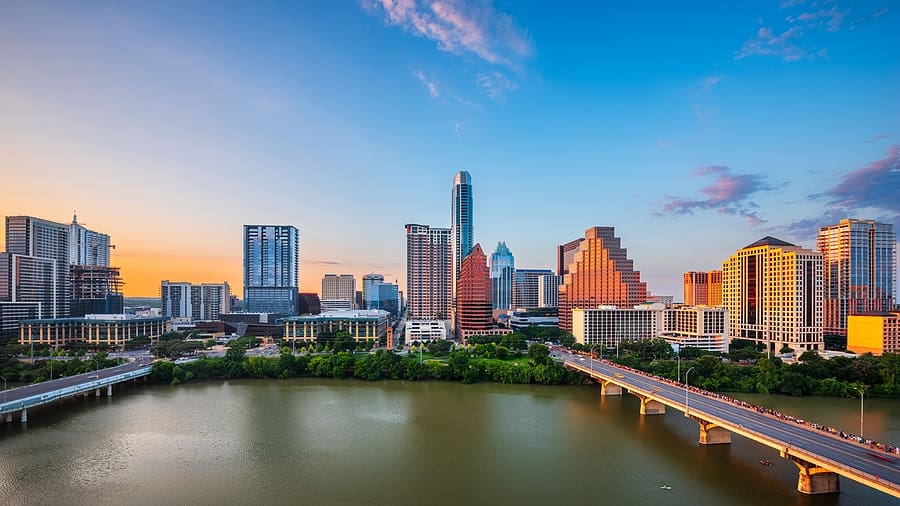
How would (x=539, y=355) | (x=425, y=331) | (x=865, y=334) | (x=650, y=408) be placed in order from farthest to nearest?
(x=425, y=331) < (x=865, y=334) < (x=539, y=355) < (x=650, y=408)

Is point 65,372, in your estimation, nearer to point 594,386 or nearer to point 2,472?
point 2,472

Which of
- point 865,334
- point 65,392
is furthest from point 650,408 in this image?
point 865,334

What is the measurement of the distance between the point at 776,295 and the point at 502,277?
99504 millimetres

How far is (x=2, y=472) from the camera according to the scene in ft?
60.5

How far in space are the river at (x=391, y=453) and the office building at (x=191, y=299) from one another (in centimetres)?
7629

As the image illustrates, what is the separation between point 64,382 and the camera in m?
32.8

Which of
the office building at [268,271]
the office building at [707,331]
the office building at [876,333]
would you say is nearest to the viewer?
the office building at [876,333]

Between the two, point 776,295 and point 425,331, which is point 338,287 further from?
point 776,295

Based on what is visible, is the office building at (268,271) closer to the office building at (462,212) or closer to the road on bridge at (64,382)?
the office building at (462,212)

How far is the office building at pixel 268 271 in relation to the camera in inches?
3888

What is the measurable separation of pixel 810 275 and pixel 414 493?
52804mm

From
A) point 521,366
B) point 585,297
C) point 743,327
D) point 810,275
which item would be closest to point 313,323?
point 521,366

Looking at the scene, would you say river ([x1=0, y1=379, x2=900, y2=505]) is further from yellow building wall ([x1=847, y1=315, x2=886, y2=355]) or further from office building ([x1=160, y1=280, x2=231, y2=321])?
office building ([x1=160, y1=280, x2=231, y2=321])

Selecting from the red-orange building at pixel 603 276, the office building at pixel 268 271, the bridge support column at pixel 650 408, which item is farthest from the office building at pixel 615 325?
the office building at pixel 268 271
